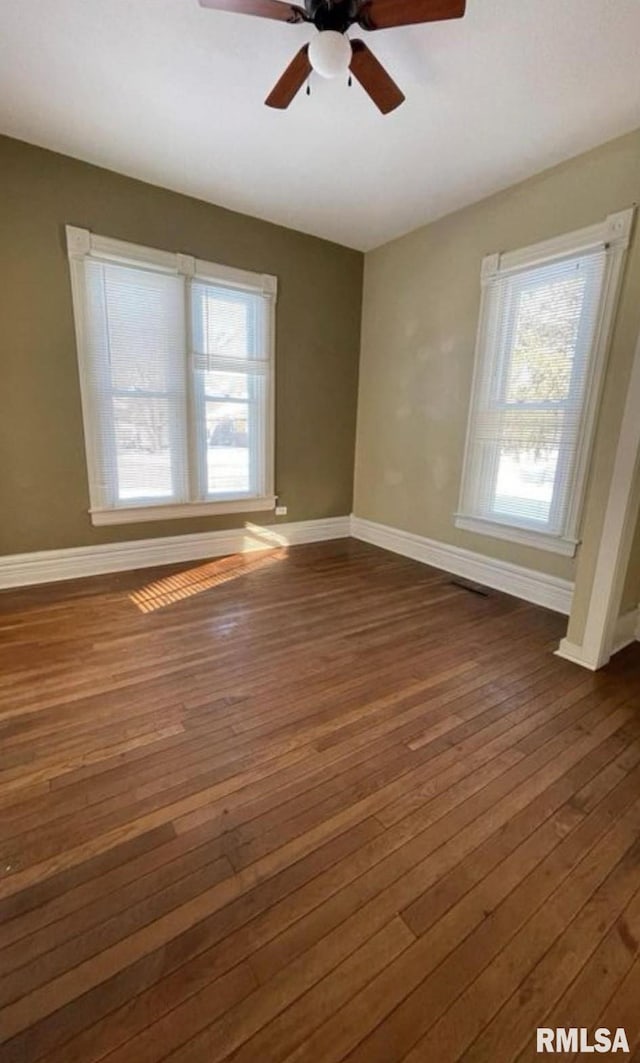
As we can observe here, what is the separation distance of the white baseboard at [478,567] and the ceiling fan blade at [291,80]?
3289 millimetres

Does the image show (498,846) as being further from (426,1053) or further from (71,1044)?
(71,1044)

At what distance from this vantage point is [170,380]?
12.6ft

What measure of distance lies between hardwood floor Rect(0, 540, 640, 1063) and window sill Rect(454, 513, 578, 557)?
0.81 meters

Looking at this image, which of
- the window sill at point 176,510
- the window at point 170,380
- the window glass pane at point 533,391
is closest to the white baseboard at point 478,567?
the window glass pane at point 533,391

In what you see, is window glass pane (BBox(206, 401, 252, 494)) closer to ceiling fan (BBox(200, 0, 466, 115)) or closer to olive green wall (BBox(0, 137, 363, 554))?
olive green wall (BBox(0, 137, 363, 554))

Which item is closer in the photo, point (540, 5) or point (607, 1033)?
point (607, 1033)

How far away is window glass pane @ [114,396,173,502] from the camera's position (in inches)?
147

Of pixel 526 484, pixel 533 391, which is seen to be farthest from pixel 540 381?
pixel 526 484

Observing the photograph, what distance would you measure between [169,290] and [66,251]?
0.75 meters

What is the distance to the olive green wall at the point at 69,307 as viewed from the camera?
316cm

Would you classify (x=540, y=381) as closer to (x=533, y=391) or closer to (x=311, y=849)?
(x=533, y=391)

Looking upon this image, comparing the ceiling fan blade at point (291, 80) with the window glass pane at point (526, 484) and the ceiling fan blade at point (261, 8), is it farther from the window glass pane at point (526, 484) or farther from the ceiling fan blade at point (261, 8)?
the window glass pane at point (526, 484)

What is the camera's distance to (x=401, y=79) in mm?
2365

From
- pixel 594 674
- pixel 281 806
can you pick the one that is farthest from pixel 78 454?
pixel 594 674
